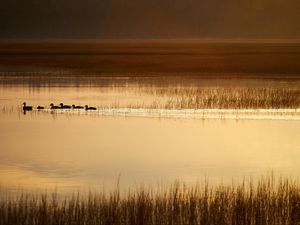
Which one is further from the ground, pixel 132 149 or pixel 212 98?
pixel 212 98

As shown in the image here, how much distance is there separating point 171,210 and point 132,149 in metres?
8.76

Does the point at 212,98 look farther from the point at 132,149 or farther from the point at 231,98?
the point at 132,149

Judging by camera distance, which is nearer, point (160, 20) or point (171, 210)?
point (171, 210)

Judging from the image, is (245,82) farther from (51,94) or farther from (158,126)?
(158,126)

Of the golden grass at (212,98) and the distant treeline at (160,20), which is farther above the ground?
the distant treeline at (160,20)

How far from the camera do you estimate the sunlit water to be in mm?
17016

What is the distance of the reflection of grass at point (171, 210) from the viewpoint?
11.8m

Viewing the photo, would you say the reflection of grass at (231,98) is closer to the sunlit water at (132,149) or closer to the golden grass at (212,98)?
the golden grass at (212,98)

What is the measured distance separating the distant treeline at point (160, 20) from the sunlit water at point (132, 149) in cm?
15184

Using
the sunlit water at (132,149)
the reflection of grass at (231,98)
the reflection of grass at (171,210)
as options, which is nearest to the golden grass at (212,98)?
the reflection of grass at (231,98)

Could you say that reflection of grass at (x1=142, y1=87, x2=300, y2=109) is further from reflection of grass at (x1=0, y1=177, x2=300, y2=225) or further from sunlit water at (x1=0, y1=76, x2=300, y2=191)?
reflection of grass at (x1=0, y1=177, x2=300, y2=225)

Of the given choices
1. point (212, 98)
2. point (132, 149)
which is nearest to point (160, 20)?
point (212, 98)

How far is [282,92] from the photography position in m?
32.2

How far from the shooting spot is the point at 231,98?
31000 millimetres
